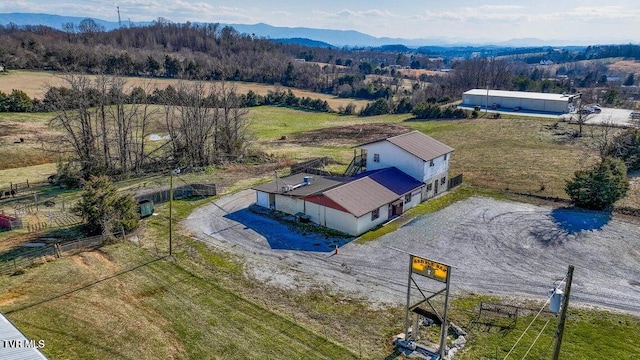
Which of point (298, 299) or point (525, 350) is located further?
point (298, 299)

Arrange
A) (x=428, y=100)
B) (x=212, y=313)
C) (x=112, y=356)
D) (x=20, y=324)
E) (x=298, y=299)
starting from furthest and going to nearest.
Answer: (x=428, y=100)
(x=298, y=299)
(x=212, y=313)
(x=20, y=324)
(x=112, y=356)

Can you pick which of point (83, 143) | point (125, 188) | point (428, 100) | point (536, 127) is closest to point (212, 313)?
point (125, 188)

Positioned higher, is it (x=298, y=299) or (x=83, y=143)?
(x=83, y=143)

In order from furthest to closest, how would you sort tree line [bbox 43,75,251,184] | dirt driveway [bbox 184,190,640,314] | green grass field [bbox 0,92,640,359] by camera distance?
tree line [bbox 43,75,251,184], dirt driveway [bbox 184,190,640,314], green grass field [bbox 0,92,640,359]

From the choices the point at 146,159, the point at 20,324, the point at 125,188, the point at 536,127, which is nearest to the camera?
the point at 20,324

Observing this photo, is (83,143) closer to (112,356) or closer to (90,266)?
(90,266)

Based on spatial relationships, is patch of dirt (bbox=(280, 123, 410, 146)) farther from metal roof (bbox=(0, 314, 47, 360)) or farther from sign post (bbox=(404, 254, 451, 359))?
metal roof (bbox=(0, 314, 47, 360))

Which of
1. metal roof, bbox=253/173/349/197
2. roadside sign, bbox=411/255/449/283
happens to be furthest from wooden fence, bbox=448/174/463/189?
roadside sign, bbox=411/255/449/283
